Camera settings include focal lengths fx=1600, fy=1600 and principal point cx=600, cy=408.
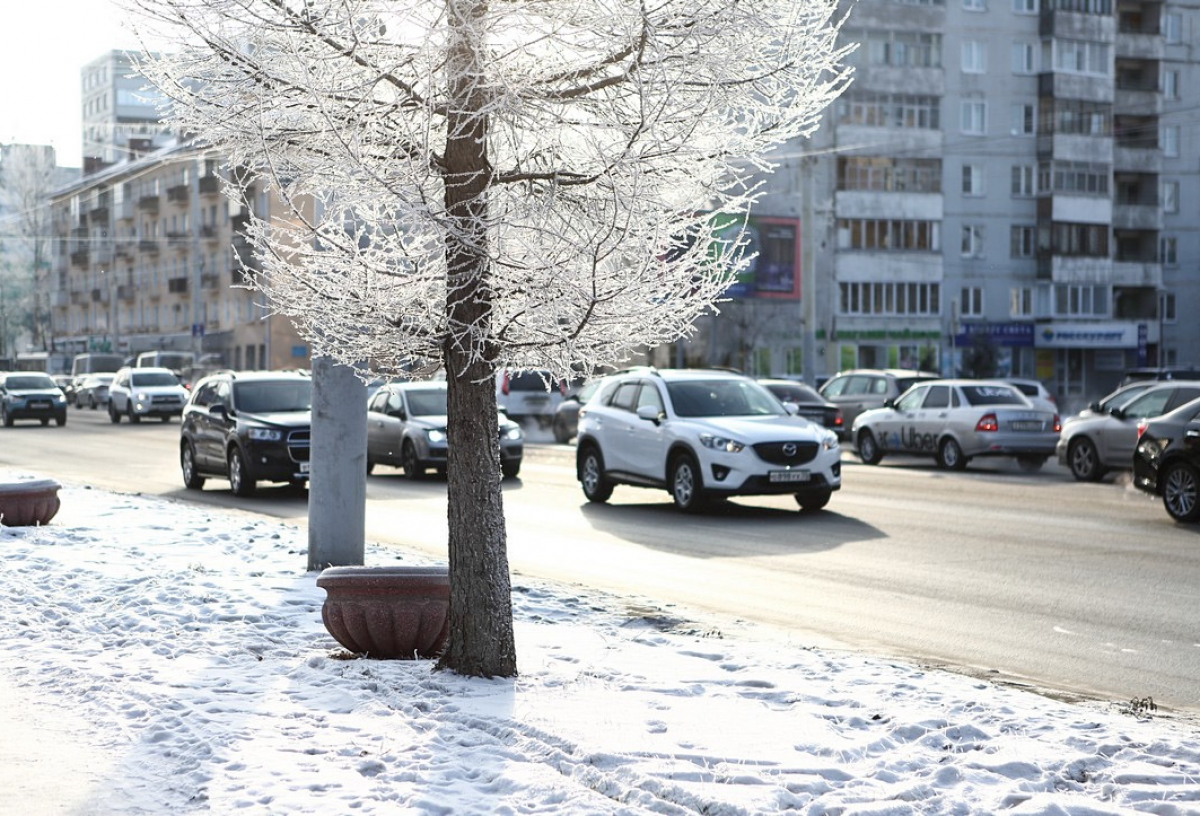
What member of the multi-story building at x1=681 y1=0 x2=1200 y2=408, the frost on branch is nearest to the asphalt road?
the frost on branch

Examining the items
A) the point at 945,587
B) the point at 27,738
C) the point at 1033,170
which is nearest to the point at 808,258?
the point at 945,587

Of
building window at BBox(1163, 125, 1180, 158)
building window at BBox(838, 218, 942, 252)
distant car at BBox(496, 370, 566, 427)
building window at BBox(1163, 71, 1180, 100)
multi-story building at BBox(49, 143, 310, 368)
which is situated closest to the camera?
distant car at BBox(496, 370, 566, 427)

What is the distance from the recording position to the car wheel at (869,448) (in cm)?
2933

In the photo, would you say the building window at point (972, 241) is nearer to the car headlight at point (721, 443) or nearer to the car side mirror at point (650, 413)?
the car side mirror at point (650, 413)

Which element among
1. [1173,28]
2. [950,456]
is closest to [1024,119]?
[1173,28]

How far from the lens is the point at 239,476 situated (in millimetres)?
20875

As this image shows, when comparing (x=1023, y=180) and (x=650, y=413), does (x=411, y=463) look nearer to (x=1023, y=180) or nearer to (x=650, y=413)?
(x=650, y=413)

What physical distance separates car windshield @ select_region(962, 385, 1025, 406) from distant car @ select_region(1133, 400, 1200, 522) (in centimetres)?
962

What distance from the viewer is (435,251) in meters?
7.79

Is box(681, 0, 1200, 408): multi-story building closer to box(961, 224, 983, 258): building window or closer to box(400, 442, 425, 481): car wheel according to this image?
box(961, 224, 983, 258): building window

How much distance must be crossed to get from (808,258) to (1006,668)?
96.7ft

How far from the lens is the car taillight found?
87.6 feet

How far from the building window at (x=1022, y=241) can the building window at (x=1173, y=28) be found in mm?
14416

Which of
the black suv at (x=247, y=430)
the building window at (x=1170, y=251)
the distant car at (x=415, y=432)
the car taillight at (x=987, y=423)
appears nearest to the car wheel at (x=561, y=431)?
the distant car at (x=415, y=432)
